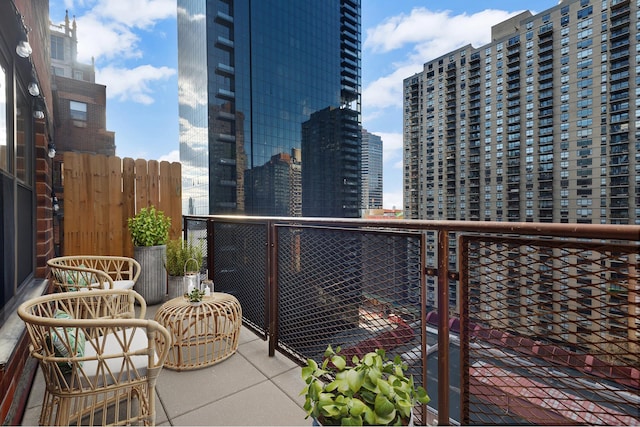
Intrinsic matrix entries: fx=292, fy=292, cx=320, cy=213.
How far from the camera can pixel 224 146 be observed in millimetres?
38219

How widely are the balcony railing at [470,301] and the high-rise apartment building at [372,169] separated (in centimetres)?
5869

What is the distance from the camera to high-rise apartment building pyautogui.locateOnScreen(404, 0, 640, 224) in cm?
3584

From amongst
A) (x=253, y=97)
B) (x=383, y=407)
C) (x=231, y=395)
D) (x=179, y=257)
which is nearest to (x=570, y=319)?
(x=383, y=407)

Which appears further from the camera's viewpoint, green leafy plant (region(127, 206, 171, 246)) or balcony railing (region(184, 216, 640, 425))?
green leafy plant (region(127, 206, 171, 246))

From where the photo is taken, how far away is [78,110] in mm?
20531

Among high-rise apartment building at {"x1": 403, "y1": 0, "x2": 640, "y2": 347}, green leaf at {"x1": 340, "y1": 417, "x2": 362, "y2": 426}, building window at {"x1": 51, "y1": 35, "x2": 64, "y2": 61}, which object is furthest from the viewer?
high-rise apartment building at {"x1": 403, "y1": 0, "x2": 640, "y2": 347}

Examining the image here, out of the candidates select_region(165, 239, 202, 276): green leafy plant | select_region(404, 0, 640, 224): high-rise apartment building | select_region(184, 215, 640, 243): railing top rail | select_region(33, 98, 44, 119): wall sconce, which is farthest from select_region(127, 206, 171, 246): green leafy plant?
select_region(404, 0, 640, 224): high-rise apartment building

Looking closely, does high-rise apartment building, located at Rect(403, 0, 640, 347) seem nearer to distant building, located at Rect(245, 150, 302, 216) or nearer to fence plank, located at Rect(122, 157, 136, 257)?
distant building, located at Rect(245, 150, 302, 216)

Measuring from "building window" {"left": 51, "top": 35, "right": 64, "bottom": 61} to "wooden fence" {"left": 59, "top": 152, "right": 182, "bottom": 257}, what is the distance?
37455mm

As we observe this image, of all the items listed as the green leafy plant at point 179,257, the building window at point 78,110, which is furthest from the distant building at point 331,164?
the green leafy plant at point 179,257

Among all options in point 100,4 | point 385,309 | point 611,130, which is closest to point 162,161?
point 385,309

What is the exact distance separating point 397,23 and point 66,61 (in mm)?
53090

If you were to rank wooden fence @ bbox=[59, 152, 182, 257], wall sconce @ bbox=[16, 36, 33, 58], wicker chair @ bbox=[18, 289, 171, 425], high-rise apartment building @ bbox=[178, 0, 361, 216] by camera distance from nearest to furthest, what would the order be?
1. wicker chair @ bbox=[18, 289, 171, 425]
2. wall sconce @ bbox=[16, 36, 33, 58]
3. wooden fence @ bbox=[59, 152, 182, 257]
4. high-rise apartment building @ bbox=[178, 0, 361, 216]

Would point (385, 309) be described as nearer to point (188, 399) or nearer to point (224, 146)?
→ point (188, 399)
